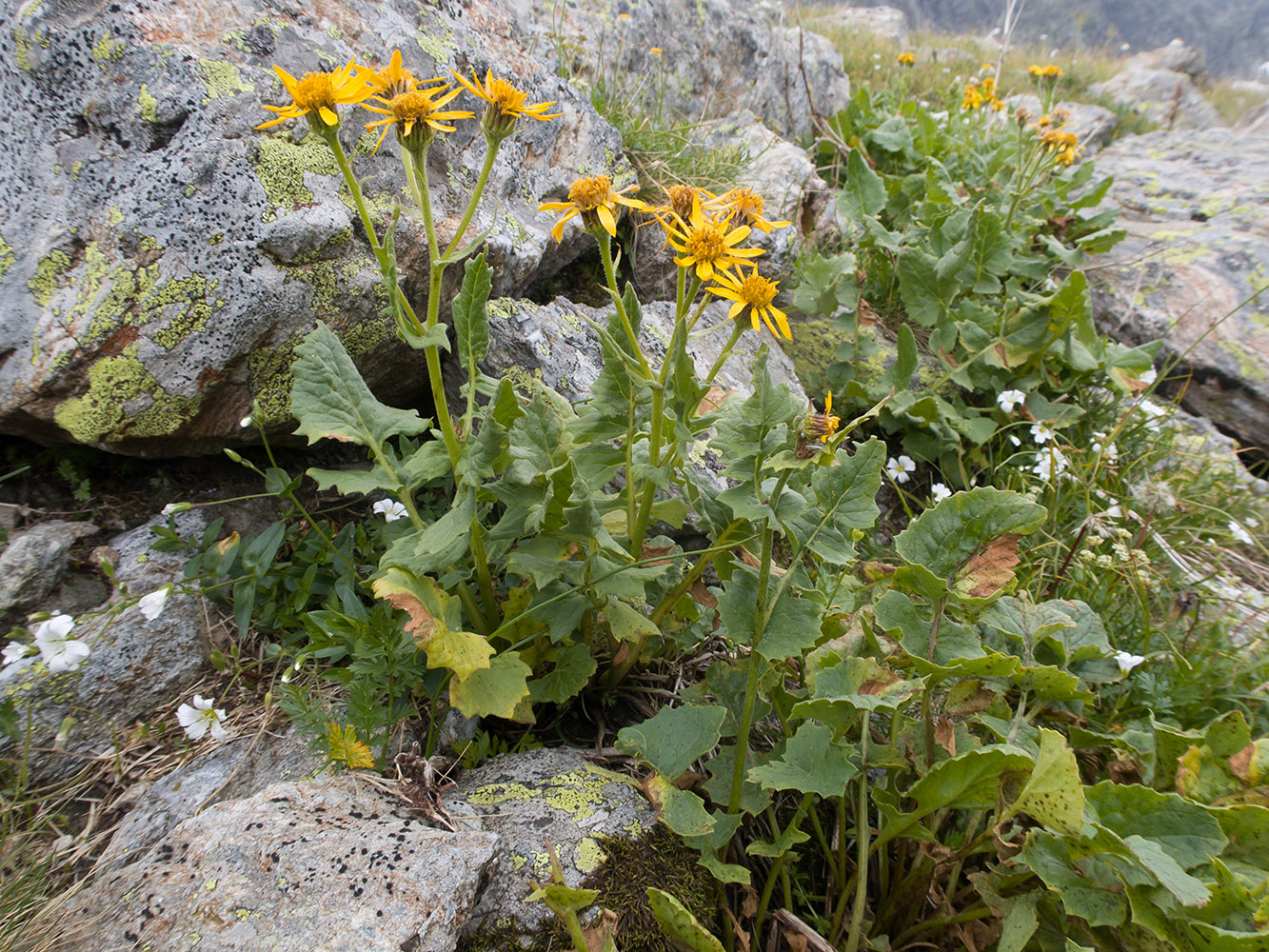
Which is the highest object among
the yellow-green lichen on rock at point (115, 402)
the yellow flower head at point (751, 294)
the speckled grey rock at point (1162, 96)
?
the speckled grey rock at point (1162, 96)

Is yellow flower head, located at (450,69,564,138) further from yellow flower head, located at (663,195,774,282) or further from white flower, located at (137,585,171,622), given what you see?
white flower, located at (137,585,171,622)

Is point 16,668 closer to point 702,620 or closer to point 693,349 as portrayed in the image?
point 702,620

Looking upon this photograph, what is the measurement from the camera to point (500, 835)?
1507 millimetres

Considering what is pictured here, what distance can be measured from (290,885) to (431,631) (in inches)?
19.9

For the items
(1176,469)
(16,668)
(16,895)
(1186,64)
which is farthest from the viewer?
(1186,64)

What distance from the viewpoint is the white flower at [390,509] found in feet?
7.18

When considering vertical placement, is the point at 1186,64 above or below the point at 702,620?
above

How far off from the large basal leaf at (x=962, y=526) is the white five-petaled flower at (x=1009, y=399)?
1646mm

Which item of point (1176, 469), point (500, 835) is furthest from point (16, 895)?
point (1176, 469)

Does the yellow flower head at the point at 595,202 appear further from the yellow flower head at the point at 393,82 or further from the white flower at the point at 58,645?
the white flower at the point at 58,645

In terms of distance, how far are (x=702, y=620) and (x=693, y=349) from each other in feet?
4.08

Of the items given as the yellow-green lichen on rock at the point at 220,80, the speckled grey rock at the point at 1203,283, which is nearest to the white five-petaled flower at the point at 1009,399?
the speckled grey rock at the point at 1203,283

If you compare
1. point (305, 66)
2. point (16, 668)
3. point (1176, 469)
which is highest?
point (305, 66)

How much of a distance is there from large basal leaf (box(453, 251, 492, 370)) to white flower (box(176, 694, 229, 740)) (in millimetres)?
1170
